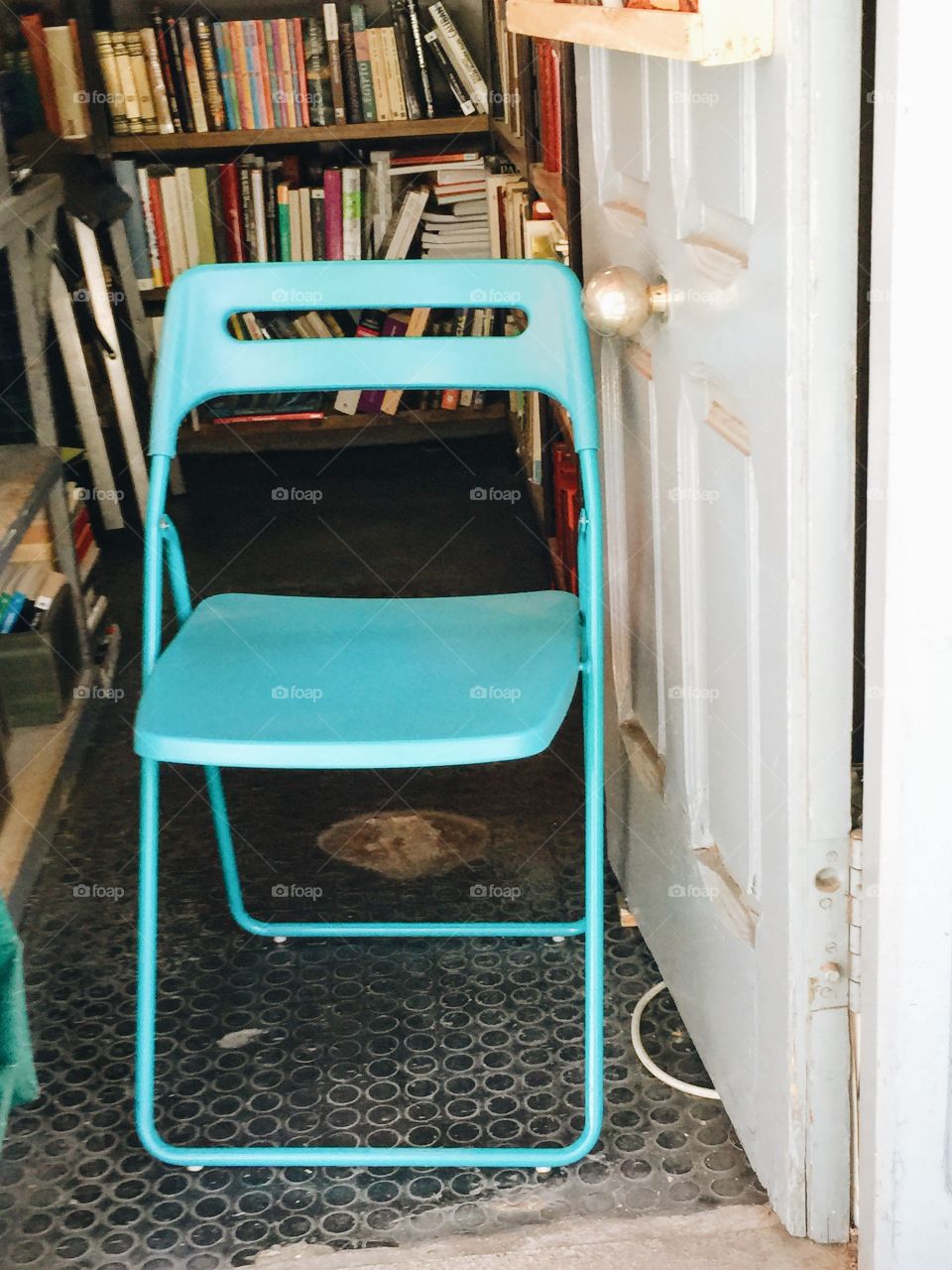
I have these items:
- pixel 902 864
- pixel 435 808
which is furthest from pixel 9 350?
pixel 902 864

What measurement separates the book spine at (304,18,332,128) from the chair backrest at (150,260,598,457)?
7.65 ft

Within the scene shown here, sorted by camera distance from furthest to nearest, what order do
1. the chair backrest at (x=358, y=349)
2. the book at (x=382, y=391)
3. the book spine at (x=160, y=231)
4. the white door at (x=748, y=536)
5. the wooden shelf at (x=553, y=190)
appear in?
the book at (x=382, y=391)
the book spine at (x=160, y=231)
the wooden shelf at (x=553, y=190)
the chair backrest at (x=358, y=349)
the white door at (x=748, y=536)

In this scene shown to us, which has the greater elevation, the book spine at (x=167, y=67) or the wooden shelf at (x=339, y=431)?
the book spine at (x=167, y=67)

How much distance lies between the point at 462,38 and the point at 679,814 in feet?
9.27

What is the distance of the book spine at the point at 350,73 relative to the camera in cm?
359

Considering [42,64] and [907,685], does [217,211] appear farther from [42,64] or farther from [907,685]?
[907,685]

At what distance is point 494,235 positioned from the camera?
11.1 ft

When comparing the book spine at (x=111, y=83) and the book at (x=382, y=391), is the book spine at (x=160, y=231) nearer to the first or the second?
the book spine at (x=111, y=83)

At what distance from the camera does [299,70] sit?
11.8ft

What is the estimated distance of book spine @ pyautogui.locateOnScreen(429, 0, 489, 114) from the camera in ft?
11.7

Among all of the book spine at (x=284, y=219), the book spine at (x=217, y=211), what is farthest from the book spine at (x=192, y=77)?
the book spine at (x=284, y=219)

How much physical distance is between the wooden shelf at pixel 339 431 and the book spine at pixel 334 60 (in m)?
0.77

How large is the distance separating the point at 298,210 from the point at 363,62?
40cm

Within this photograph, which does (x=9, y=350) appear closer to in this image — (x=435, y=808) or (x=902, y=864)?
(x=435, y=808)
